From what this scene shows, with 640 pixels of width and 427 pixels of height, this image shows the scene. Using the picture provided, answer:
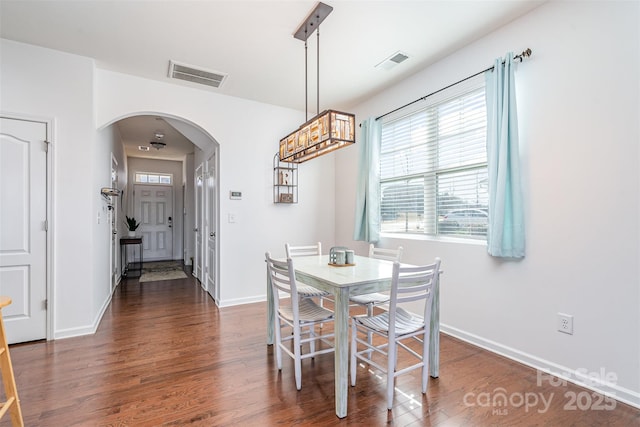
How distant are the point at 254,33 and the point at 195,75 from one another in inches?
45.2

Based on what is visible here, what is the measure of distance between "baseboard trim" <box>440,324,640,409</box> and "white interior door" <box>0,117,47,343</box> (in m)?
4.07

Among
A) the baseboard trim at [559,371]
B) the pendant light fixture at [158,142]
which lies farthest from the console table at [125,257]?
the baseboard trim at [559,371]

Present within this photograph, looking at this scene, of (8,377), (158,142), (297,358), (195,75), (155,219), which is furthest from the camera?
(155,219)

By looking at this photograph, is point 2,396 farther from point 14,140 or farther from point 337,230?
point 337,230

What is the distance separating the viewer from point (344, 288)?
1.83m

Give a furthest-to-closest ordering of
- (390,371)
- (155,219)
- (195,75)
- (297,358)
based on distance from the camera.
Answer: (155,219) < (195,75) < (297,358) < (390,371)

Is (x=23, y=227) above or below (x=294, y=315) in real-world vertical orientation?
above

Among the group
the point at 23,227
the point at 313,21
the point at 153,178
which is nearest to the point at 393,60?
the point at 313,21

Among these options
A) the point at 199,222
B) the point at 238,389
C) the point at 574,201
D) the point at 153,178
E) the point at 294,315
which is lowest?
the point at 238,389

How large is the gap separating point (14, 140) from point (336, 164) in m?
3.73

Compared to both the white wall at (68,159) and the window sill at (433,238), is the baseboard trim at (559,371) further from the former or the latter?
the white wall at (68,159)

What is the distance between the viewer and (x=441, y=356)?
2.57m

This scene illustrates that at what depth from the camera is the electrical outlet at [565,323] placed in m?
2.17

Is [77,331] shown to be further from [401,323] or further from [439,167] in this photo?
[439,167]
